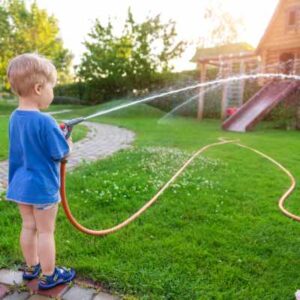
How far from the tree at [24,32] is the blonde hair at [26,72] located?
23837 mm

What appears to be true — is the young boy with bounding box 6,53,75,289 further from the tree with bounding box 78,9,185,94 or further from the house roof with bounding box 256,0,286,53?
the tree with bounding box 78,9,185,94

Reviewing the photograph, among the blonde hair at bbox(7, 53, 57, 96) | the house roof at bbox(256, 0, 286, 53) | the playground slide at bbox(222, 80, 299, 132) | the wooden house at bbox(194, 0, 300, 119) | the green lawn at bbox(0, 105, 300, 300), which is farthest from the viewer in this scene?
the house roof at bbox(256, 0, 286, 53)

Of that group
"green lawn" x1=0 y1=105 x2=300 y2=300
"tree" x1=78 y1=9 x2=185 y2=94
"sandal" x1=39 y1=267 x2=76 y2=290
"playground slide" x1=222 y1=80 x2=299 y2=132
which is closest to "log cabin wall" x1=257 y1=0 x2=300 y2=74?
"playground slide" x1=222 y1=80 x2=299 y2=132

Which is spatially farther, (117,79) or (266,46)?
(117,79)

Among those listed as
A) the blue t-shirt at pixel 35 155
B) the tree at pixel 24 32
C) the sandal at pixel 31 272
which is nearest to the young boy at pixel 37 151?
the blue t-shirt at pixel 35 155

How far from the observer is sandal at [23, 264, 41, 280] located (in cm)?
264

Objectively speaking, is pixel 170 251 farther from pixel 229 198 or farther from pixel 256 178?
pixel 256 178

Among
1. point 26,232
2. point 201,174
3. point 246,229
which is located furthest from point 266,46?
point 26,232

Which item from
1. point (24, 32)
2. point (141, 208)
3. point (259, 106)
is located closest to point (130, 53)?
point (24, 32)

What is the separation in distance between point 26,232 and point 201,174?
3362mm

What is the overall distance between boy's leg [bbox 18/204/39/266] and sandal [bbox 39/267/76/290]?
0.17m

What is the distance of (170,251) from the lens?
3039 millimetres

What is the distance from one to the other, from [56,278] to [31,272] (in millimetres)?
219

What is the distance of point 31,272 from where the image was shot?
2.64 m
